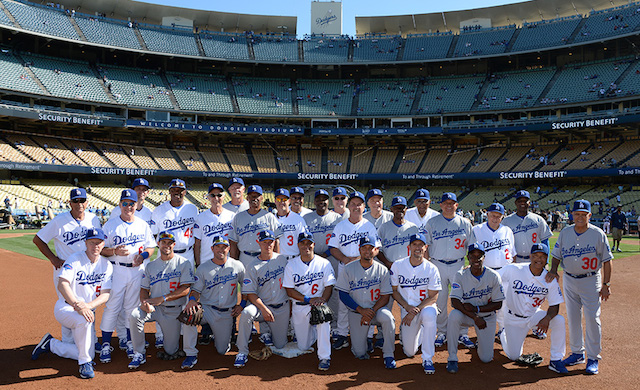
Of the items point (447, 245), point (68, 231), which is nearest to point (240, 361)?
point (68, 231)

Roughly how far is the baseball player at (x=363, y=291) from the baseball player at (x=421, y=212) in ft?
4.90

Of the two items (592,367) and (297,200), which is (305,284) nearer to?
(297,200)

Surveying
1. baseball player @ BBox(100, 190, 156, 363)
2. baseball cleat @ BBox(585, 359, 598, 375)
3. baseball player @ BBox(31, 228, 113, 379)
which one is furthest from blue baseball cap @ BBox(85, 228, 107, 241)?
baseball cleat @ BBox(585, 359, 598, 375)

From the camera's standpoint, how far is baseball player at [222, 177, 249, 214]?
780cm

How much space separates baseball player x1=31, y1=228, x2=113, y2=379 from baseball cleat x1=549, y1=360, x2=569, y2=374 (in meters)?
6.13

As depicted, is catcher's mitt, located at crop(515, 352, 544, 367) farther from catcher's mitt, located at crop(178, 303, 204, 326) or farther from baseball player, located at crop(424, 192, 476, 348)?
catcher's mitt, located at crop(178, 303, 204, 326)

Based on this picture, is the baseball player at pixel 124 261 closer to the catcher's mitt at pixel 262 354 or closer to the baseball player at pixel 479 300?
the catcher's mitt at pixel 262 354

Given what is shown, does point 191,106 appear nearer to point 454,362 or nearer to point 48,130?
point 48,130

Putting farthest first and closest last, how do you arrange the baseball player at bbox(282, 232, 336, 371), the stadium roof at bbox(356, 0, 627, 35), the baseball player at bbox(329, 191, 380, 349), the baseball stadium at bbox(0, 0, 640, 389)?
the stadium roof at bbox(356, 0, 627, 35), the baseball stadium at bbox(0, 0, 640, 389), the baseball player at bbox(329, 191, 380, 349), the baseball player at bbox(282, 232, 336, 371)

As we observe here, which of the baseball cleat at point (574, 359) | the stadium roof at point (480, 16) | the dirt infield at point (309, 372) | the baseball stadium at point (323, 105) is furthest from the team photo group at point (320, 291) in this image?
the stadium roof at point (480, 16)

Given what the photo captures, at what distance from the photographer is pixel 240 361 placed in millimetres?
6172

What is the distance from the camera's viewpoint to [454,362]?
6086 millimetres

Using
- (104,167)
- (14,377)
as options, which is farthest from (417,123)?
(14,377)

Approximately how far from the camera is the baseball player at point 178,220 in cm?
776
